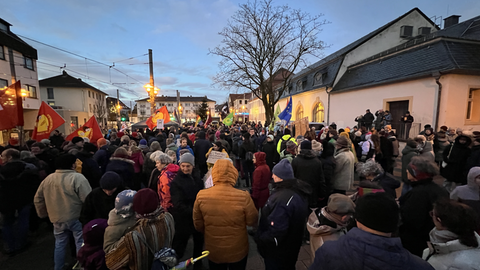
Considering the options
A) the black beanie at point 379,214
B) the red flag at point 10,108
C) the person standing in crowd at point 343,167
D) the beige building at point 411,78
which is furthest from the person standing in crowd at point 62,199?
the beige building at point 411,78

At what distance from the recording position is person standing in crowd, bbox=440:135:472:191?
4.89 metres

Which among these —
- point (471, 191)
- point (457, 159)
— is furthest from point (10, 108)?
point (457, 159)

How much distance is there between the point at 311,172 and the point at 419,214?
175cm

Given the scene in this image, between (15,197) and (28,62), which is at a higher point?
(28,62)

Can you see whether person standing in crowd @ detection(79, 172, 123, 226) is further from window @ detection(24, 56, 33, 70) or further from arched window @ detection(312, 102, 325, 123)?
window @ detection(24, 56, 33, 70)

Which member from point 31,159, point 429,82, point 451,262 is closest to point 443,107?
point 429,82

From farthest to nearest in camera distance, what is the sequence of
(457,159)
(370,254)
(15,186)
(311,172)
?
(457,159)
(311,172)
(15,186)
(370,254)

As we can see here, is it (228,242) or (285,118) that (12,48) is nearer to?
(285,118)

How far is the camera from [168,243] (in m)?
1.99

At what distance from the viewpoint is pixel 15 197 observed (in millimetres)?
3658

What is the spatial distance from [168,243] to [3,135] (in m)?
23.3

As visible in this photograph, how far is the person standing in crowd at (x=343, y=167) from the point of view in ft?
14.1

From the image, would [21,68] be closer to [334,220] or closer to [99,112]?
[99,112]

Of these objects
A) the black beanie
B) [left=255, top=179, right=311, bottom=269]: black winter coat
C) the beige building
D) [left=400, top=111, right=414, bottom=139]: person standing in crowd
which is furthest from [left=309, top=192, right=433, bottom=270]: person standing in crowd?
the beige building
